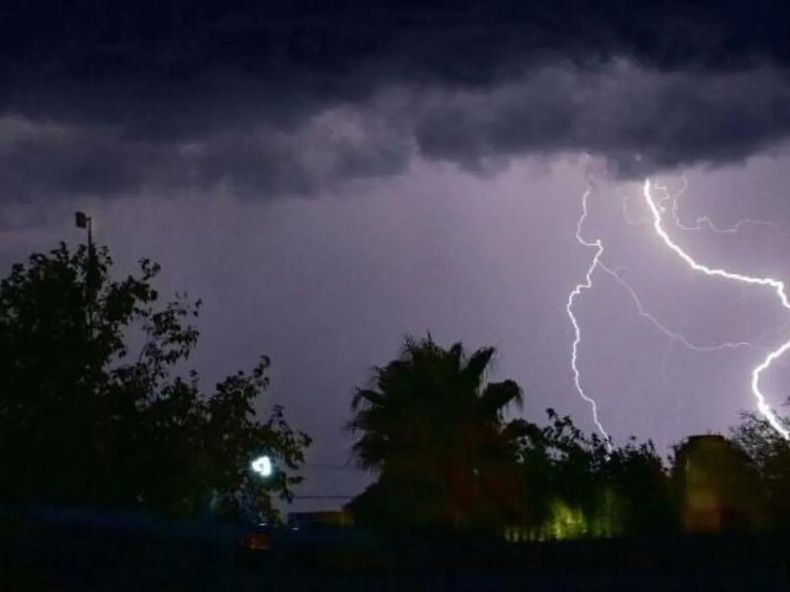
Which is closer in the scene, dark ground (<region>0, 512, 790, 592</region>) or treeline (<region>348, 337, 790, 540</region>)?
dark ground (<region>0, 512, 790, 592</region>)

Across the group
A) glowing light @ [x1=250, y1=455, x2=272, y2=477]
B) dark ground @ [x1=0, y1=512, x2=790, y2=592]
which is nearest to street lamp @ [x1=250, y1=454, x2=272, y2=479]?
glowing light @ [x1=250, y1=455, x2=272, y2=477]

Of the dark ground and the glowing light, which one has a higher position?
the glowing light

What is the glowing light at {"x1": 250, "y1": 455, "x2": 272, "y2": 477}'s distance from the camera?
100 feet

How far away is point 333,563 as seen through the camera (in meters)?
21.2

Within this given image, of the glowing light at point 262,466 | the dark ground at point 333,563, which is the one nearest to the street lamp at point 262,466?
the glowing light at point 262,466

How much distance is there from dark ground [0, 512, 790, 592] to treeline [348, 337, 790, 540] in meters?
10.8

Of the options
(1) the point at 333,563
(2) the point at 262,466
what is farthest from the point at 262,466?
(1) the point at 333,563

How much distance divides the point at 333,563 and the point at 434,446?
1239 centimetres

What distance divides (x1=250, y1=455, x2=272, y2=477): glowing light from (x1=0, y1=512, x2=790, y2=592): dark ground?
927 centimetres

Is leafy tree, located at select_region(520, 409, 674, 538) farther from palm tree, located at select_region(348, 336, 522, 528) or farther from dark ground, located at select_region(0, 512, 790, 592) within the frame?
dark ground, located at select_region(0, 512, 790, 592)

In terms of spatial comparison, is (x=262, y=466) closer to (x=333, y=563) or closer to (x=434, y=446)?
(x=434, y=446)

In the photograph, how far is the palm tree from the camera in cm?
3344

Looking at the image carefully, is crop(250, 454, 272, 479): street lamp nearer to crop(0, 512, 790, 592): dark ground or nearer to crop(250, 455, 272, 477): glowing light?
crop(250, 455, 272, 477): glowing light

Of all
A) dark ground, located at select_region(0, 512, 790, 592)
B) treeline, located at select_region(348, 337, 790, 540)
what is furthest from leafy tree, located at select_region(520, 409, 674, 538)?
dark ground, located at select_region(0, 512, 790, 592)
